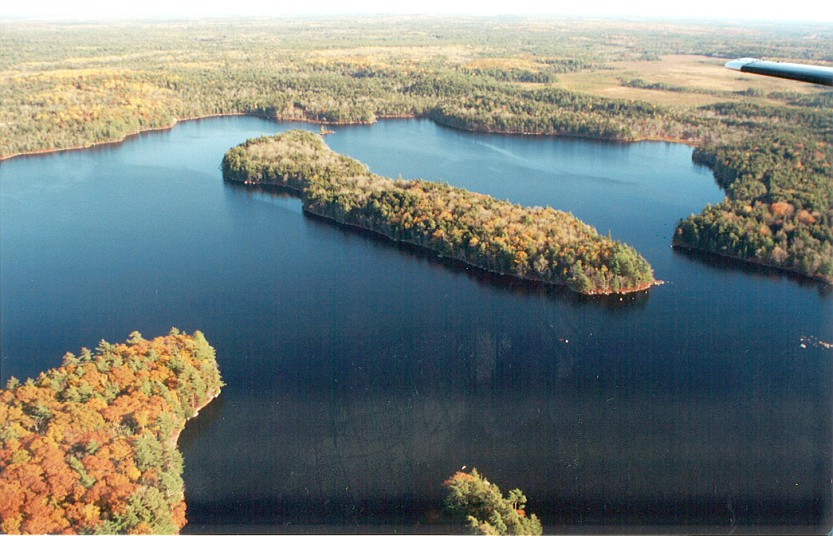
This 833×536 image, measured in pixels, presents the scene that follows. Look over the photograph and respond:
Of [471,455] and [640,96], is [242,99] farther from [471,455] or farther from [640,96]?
[471,455]

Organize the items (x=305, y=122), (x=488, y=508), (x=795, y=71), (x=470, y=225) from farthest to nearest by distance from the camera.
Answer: (x=305, y=122)
(x=470, y=225)
(x=488, y=508)
(x=795, y=71)

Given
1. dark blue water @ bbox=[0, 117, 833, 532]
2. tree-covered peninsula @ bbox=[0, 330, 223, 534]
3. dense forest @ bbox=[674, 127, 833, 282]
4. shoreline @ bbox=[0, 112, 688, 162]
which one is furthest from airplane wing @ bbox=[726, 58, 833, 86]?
shoreline @ bbox=[0, 112, 688, 162]

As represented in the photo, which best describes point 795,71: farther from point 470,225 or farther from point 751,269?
point 751,269

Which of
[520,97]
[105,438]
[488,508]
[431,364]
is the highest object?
[520,97]

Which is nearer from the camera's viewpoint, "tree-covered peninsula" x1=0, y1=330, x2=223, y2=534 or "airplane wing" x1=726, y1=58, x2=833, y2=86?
"airplane wing" x1=726, y1=58, x2=833, y2=86

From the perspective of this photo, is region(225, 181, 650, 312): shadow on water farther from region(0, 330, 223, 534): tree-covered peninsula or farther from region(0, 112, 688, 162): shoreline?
region(0, 112, 688, 162): shoreline

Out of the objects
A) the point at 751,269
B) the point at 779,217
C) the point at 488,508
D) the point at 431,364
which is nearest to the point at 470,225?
the point at 431,364

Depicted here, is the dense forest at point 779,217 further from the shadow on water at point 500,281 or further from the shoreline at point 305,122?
the shoreline at point 305,122
